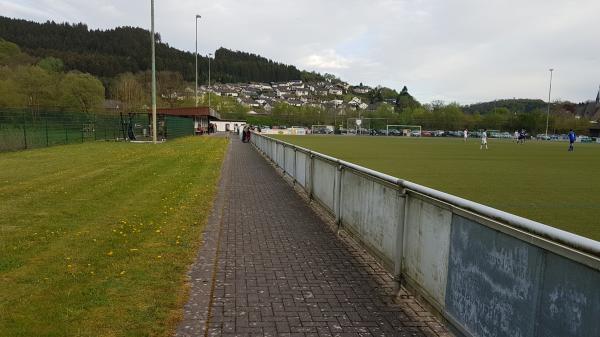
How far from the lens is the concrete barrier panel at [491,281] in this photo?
2598 millimetres

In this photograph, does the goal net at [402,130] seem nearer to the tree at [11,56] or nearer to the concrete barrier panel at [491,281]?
the tree at [11,56]

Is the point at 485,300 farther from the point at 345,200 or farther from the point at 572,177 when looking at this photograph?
the point at 572,177

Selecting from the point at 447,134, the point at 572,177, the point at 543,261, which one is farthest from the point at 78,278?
the point at 447,134

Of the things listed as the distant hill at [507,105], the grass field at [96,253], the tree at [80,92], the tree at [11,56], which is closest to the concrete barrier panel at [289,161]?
the grass field at [96,253]

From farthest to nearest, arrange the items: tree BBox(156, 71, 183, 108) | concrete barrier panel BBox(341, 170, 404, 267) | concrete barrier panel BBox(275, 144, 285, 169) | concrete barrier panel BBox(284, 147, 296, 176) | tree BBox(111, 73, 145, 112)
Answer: tree BBox(156, 71, 183, 108), tree BBox(111, 73, 145, 112), concrete barrier panel BBox(275, 144, 285, 169), concrete barrier panel BBox(284, 147, 296, 176), concrete barrier panel BBox(341, 170, 404, 267)

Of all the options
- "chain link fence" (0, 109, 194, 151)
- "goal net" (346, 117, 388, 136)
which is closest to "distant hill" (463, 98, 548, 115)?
"goal net" (346, 117, 388, 136)

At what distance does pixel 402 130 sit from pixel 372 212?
104 meters

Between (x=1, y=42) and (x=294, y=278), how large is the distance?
302 feet

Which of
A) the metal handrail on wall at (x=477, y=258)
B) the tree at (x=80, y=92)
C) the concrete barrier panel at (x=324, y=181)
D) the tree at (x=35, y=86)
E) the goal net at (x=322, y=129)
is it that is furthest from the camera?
the goal net at (x=322, y=129)

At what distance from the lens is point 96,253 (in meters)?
5.78

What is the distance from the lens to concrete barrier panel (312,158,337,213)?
8133 millimetres

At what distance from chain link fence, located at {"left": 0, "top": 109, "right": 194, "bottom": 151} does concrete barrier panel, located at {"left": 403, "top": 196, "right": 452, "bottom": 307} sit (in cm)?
2356

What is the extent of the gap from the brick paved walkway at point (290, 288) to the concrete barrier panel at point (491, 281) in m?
0.64

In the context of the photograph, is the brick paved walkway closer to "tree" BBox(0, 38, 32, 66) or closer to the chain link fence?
the chain link fence
